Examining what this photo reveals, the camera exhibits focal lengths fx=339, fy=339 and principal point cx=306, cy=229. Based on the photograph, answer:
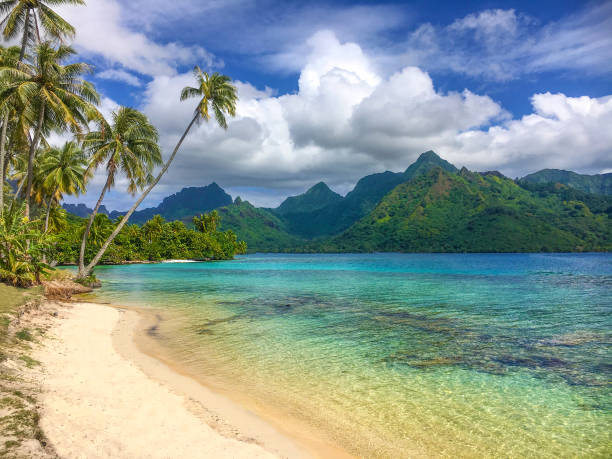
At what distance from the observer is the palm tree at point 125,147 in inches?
1257

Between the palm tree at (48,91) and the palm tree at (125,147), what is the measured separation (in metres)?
4.31

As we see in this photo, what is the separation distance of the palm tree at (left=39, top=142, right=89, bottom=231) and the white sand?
3657 centimetres

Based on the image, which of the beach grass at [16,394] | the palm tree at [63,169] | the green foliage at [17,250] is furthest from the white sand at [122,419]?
the palm tree at [63,169]

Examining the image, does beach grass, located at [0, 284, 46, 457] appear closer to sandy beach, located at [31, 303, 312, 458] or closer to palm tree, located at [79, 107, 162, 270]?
sandy beach, located at [31, 303, 312, 458]

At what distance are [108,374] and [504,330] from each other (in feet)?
57.1

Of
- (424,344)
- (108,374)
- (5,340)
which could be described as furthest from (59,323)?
(424,344)

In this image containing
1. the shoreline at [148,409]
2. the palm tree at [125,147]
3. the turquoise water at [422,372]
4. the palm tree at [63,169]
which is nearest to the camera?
the shoreline at [148,409]

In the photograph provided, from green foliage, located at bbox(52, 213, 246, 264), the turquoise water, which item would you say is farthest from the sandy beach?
green foliage, located at bbox(52, 213, 246, 264)

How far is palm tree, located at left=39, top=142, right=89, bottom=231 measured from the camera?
39500mm

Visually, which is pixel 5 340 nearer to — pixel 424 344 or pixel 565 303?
pixel 424 344

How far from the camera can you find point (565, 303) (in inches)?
1035

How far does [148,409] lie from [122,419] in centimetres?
73

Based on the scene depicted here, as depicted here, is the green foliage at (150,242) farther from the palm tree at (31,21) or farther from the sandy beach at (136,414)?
the sandy beach at (136,414)

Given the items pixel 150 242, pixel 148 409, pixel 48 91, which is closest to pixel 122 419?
pixel 148 409
